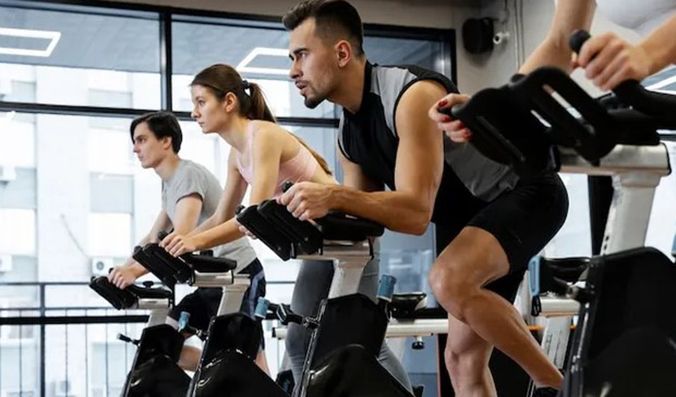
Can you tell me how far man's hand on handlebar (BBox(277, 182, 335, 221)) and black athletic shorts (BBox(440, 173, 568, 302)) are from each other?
34 cm

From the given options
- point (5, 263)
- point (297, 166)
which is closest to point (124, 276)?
point (297, 166)

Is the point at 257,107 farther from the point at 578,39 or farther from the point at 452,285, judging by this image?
the point at 578,39

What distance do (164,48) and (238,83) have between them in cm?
317

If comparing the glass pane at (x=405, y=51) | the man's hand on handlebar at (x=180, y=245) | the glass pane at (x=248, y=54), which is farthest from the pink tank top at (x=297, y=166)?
the glass pane at (x=405, y=51)

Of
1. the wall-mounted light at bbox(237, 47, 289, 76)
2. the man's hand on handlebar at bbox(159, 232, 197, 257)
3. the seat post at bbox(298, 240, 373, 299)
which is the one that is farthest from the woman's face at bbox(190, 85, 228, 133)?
the wall-mounted light at bbox(237, 47, 289, 76)

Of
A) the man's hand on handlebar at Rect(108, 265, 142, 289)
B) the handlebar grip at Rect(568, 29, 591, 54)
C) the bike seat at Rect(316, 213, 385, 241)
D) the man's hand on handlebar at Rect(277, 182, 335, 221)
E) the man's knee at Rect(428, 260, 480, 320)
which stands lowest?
the man's hand on handlebar at Rect(108, 265, 142, 289)

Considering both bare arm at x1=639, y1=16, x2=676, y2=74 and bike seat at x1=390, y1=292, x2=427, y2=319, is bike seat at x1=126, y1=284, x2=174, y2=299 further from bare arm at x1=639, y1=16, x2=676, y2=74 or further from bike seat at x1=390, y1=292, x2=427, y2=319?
bare arm at x1=639, y1=16, x2=676, y2=74

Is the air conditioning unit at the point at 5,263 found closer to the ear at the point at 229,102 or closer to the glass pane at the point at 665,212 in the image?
the ear at the point at 229,102

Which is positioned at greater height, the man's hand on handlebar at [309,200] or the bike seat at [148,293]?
the man's hand on handlebar at [309,200]

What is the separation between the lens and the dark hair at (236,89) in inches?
123

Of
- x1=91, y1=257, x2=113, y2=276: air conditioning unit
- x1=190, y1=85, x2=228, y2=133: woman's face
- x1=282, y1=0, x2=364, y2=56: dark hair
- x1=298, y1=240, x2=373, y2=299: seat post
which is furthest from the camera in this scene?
x1=91, y1=257, x2=113, y2=276: air conditioning unit

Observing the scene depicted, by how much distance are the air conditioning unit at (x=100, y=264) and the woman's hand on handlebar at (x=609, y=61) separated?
506 centimetres

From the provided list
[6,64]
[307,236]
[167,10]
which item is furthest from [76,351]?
[307,236]

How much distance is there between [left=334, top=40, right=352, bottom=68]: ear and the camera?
2.33 m
